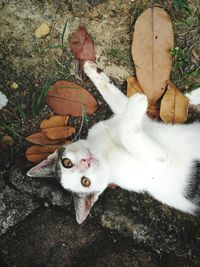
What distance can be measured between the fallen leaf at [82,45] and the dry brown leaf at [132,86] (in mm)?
363

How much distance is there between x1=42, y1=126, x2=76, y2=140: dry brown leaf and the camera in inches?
137

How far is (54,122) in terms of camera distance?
137 inches

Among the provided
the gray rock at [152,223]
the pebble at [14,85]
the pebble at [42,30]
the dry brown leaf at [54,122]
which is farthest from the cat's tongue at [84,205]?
the pebble at [42,30]

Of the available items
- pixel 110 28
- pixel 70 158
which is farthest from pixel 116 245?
pixel 110 28

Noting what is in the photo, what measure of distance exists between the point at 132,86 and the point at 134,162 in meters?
0.71

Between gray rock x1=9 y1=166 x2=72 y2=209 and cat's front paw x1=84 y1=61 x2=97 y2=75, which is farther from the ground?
cat's front paw x1=84 y1=61 x2=97 y2=75

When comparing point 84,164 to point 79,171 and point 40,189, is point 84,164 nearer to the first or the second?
point 79,171

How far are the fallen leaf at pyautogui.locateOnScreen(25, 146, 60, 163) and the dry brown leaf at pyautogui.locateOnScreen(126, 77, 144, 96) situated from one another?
2.48 ft

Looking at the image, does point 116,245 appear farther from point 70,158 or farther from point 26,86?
point 26,86

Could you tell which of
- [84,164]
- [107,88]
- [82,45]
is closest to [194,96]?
[107,88]

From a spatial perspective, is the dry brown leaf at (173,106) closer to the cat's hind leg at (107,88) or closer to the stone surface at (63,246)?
the cat's hind leg at (107,88)

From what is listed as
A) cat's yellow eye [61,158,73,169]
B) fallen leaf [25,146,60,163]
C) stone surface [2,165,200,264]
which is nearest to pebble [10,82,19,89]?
fallen leaf [25,146,60,163]

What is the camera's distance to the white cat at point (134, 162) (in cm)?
294

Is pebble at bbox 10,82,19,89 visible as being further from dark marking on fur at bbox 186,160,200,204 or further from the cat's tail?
dark marking on fur at bbox 186,160,200,204
